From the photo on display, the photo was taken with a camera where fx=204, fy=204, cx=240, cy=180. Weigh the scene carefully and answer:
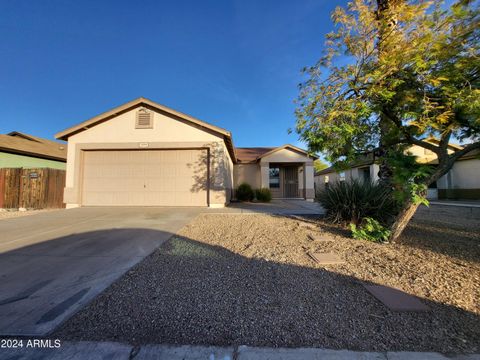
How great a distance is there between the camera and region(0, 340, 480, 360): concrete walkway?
1.65 m

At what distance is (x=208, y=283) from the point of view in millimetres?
2801

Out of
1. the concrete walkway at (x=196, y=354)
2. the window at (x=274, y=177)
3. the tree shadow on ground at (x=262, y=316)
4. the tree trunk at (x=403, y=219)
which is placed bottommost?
the concrete walkway at (x=196, y=354)

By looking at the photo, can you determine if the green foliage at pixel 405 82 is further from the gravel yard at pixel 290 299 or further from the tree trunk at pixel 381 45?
the gravel yard at pixel 290 299

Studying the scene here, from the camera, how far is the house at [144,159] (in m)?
10.3

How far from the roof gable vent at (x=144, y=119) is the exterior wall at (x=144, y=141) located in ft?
0.64

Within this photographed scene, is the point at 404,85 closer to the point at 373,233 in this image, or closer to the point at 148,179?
the point at 373,233

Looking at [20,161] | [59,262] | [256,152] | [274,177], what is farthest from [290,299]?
[20,161]

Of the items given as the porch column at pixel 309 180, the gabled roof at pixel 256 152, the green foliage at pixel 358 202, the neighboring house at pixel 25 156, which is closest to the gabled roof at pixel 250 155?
the gabled roof at pixel 256 152

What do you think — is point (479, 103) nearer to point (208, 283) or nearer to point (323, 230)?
point (323, 230)

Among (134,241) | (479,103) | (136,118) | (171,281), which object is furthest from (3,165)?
(479,103)

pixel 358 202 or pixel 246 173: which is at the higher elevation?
pixel 246 173

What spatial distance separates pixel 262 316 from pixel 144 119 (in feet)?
35.7

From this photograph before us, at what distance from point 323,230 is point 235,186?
11456mm

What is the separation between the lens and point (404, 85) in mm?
4078
